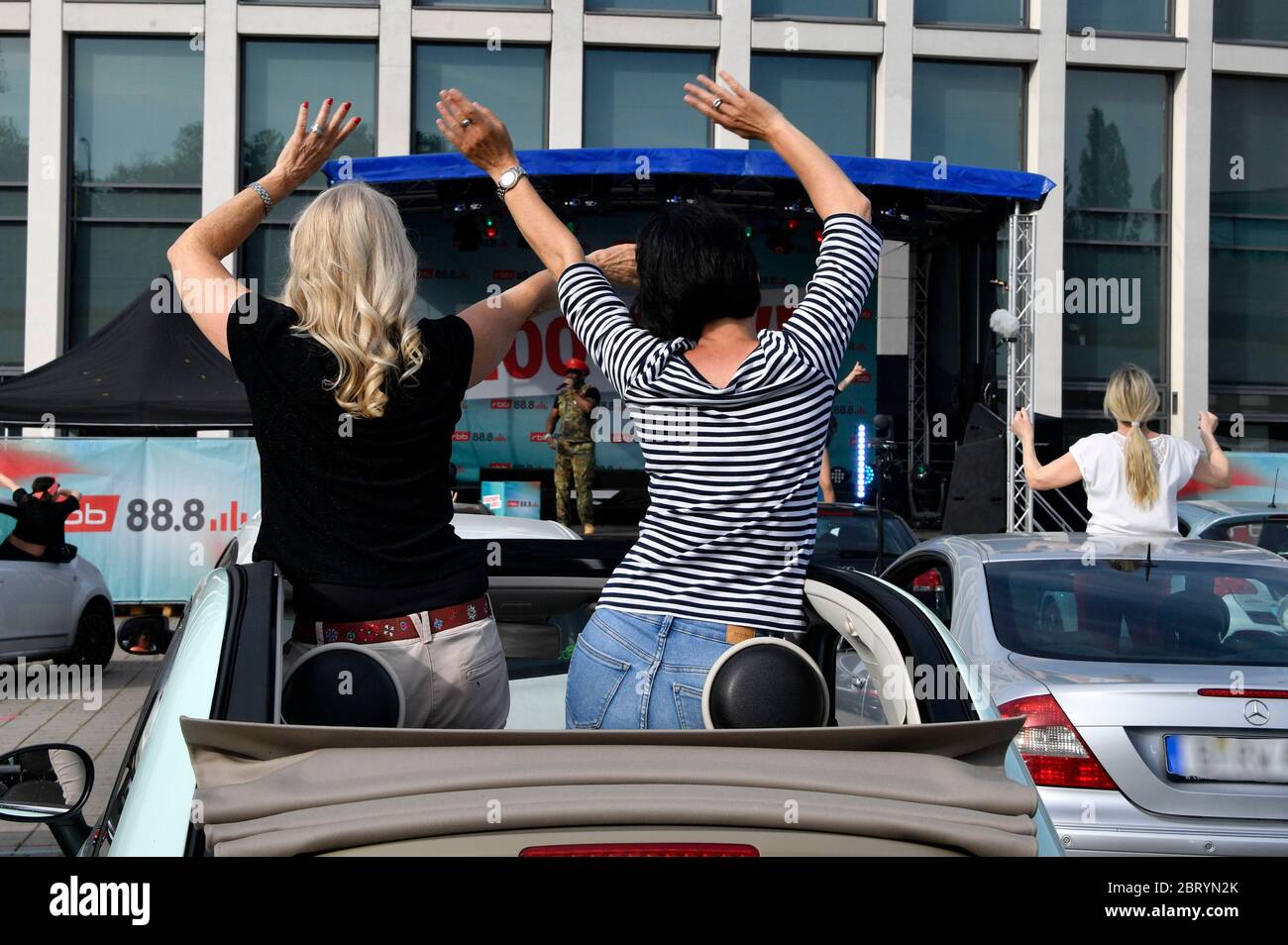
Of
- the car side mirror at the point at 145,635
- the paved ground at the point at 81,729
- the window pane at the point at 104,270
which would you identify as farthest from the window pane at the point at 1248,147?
the car side mirror at the point at 145,635

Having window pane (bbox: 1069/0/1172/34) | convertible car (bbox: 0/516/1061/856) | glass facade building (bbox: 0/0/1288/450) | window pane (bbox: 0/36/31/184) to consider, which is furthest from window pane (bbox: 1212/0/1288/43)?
convertible car (bbox: 0/516/1061/856)

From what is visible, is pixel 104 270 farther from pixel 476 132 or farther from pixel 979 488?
pixel 476 132

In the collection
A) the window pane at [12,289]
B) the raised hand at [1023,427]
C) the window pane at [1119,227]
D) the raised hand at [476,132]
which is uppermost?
the window pane at [1119,227]

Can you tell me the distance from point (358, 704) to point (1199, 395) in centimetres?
2333

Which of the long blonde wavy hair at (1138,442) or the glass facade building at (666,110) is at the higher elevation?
the glass facade building at (666,110)

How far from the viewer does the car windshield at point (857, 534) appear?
10680 millimetres

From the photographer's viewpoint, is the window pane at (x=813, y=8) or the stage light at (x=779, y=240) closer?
the stage light at (x=779, y=240)

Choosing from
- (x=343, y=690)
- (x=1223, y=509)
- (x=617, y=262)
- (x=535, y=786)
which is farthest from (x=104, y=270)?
(x=535, y=786)

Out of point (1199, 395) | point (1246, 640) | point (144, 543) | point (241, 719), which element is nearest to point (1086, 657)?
point (1246, 640)

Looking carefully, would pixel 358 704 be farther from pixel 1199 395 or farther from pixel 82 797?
pixel 1199 395

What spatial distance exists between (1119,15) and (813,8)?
5541 millimetres

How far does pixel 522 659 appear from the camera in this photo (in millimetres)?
4078

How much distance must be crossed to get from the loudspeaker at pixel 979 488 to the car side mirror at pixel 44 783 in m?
15.5

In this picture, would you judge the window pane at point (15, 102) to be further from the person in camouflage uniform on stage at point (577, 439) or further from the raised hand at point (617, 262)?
the raised hand at point (617, 262)
